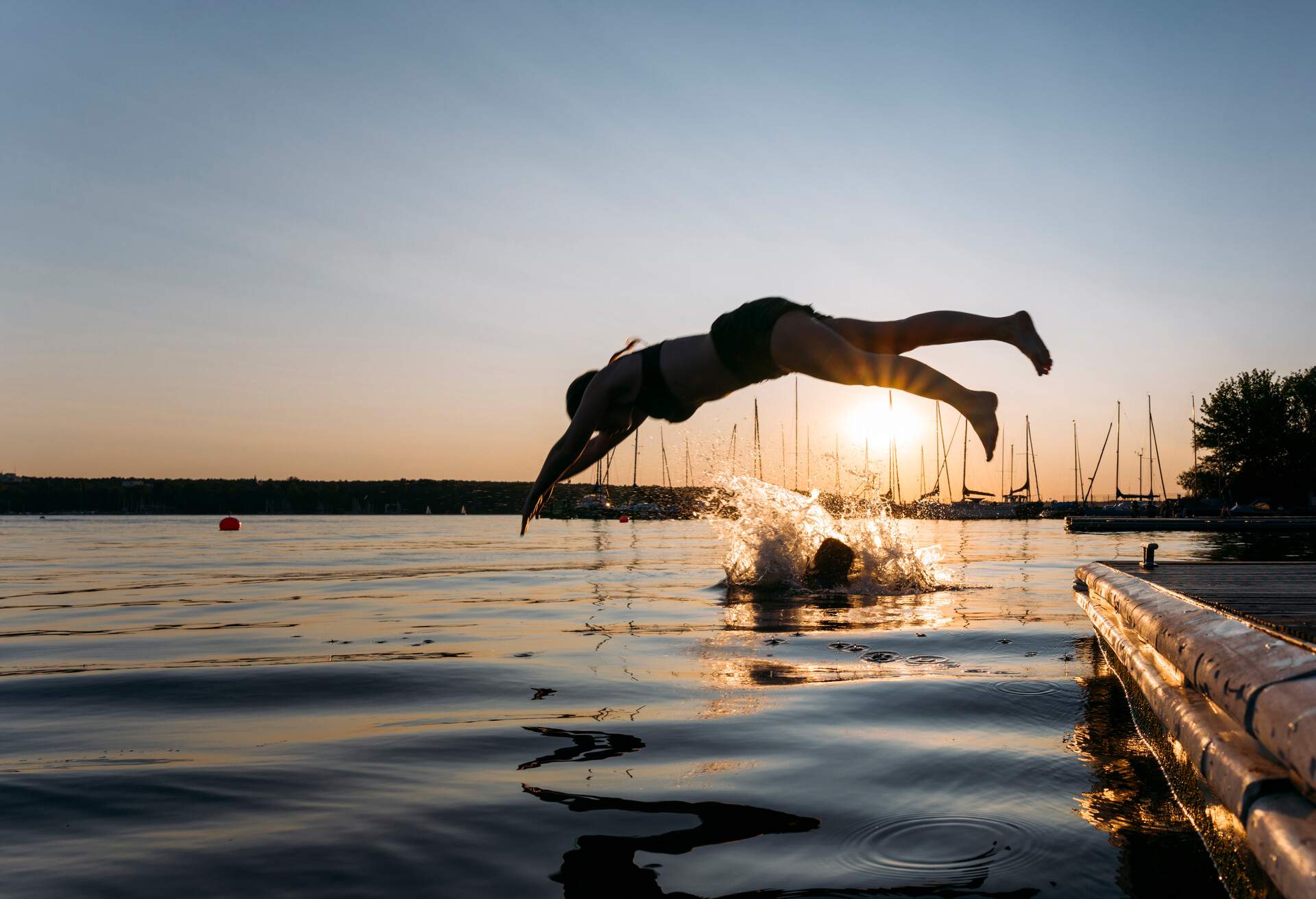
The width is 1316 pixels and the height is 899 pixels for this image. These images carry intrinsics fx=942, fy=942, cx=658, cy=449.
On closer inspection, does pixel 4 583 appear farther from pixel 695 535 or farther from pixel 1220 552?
pixel 695 535

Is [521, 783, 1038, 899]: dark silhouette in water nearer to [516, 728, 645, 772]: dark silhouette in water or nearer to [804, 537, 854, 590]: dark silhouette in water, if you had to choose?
[516, 728, 645, 772]: dark silhouette in water

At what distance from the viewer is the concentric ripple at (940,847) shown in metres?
3.06

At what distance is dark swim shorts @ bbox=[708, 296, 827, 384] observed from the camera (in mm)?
5672

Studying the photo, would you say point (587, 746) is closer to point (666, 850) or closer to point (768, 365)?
point (666, 850)

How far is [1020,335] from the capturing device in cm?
541

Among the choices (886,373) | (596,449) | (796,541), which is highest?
(886,373)

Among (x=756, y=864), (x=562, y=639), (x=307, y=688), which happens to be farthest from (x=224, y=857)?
(x=562, y=639)

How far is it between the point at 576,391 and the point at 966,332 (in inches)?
111

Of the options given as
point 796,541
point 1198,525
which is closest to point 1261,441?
point 1198,525

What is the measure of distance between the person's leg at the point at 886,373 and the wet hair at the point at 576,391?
1874 millimetres

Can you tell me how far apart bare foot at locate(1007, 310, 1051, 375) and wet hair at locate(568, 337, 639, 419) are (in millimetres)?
2666

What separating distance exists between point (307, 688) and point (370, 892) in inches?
155

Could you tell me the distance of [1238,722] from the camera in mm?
2336

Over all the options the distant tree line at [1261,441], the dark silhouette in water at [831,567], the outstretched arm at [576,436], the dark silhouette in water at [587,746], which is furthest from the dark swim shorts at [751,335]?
Result: the distant tree line at [1261,441]
